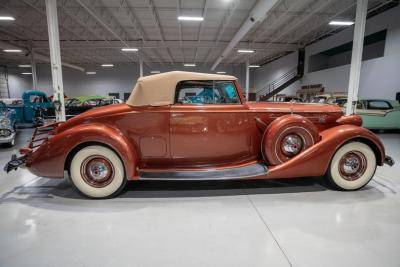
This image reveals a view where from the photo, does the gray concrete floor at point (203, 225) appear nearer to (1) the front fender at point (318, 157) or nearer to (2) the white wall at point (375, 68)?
(1) the front fender at point (318, 157)

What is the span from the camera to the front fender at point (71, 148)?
2727 millimetres

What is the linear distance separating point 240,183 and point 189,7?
9017 mm

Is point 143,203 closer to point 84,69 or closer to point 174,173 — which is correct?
point 174,173

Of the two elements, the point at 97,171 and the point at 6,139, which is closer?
the point at 97,171

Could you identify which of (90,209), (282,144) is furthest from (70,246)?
(282,144)

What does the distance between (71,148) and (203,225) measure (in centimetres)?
190

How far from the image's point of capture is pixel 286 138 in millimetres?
2982

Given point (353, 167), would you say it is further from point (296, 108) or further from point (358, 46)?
point (358, 46)

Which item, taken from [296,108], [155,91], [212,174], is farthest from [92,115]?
[296,108]

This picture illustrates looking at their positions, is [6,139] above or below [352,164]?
below

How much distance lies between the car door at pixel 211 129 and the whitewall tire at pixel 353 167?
1235 mm

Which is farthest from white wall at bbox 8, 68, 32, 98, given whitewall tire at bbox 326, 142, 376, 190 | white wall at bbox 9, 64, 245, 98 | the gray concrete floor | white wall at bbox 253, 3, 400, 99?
whitewall tire at bbox 326, 142, 376, 190

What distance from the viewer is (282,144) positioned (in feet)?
9.79

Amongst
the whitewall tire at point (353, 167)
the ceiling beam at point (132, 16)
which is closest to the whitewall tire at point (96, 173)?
the whitewall tire at point (353, 167)
